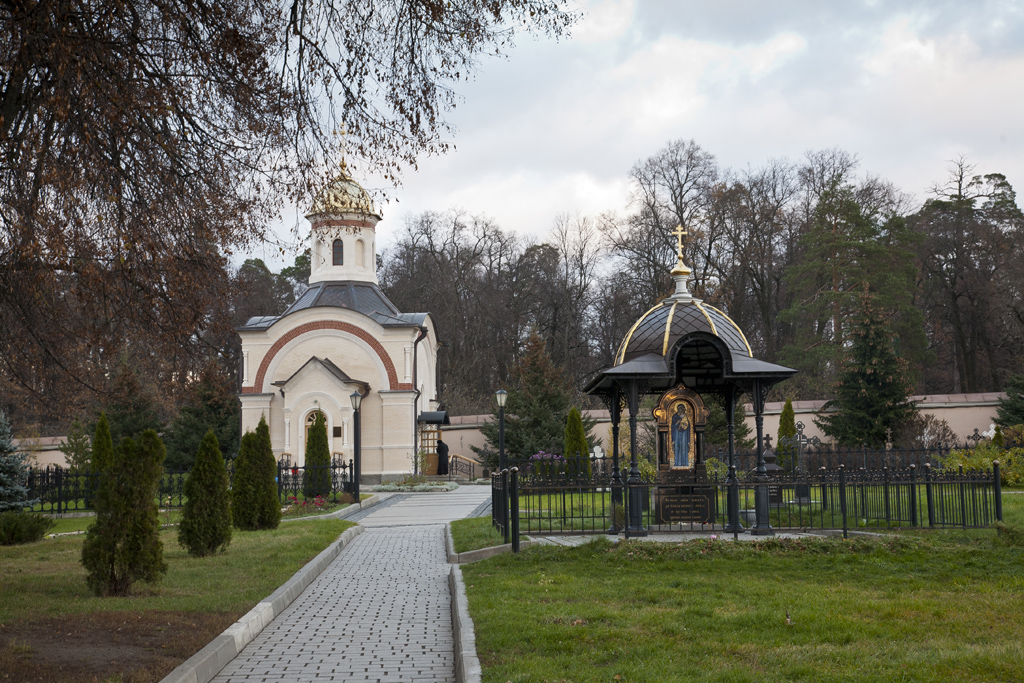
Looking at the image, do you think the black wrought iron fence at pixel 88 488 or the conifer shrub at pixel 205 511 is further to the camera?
the black wrought iron fence at pixel 88 488

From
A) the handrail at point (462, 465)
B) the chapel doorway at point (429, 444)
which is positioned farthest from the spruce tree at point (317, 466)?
the handrail at point (462, 465)

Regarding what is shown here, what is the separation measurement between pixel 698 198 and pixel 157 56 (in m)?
37.3

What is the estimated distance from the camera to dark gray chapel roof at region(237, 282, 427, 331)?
3688 centimetres

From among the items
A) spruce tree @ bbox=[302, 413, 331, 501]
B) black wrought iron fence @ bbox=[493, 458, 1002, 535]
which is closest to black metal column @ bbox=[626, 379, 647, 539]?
black wrought iron fence @ bbox=[493, 458, 1002, 535]

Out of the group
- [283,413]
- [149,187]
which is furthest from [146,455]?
[283,413]

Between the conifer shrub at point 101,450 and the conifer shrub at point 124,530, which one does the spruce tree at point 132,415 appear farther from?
the conifer shrub at point 124,530

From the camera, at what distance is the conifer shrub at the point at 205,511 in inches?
488

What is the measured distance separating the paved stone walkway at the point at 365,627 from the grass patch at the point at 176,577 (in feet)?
1.73

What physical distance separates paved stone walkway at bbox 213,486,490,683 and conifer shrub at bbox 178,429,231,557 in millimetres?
1671

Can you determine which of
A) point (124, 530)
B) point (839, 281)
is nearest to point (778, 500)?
point (124, 530)

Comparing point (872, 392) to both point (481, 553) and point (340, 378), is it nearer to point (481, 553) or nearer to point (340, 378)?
point (340, 378)

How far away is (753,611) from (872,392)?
2533 cm

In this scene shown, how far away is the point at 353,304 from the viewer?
3775cm

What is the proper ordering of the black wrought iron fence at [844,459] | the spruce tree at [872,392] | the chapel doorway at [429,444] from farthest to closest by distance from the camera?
the chapel doorway at [429,444]
the spruce tree at [872,392]
the black wrought iron fence at [844,459]
